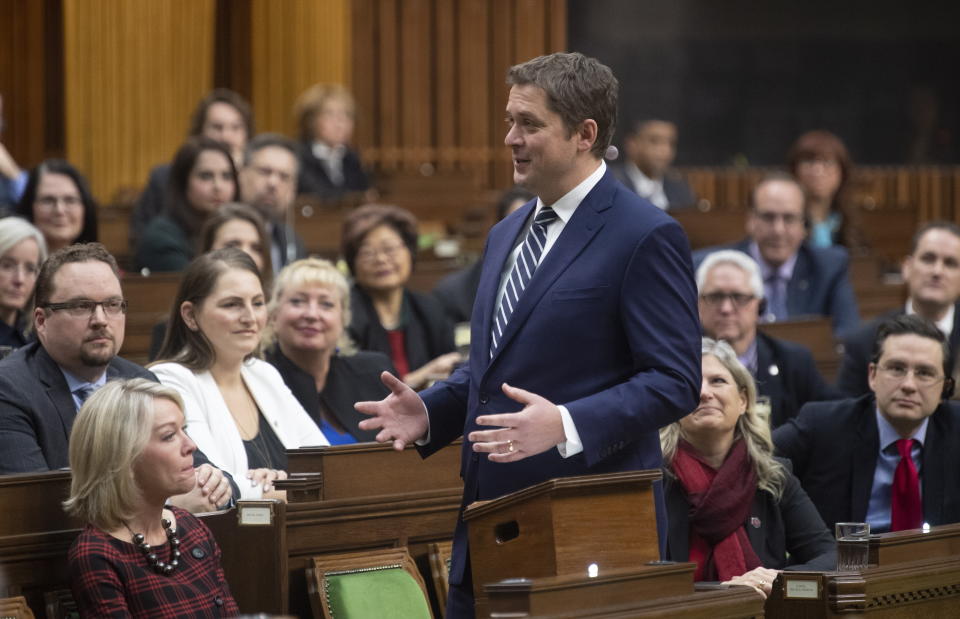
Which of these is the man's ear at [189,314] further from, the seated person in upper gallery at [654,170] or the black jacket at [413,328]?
the seated person in upper gallery at [654,170]

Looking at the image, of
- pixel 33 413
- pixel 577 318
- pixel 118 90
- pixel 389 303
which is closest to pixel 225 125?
pixel 118 90

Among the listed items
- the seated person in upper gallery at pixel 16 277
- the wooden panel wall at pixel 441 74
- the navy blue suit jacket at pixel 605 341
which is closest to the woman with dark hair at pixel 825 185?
the wooden panel wall at pixel 441 74

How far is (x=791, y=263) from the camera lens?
6.01m

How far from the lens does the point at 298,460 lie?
3.36 m

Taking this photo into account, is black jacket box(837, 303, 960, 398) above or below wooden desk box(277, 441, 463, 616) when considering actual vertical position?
above

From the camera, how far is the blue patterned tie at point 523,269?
2359 mm

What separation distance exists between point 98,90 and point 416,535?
5.38 metres

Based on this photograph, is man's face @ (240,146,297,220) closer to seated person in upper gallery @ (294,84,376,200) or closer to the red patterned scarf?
seated person in upper gallery @ (294,84,376,200)

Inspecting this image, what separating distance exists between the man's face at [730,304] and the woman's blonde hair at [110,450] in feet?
7.71

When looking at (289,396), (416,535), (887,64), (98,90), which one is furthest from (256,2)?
(416,535)

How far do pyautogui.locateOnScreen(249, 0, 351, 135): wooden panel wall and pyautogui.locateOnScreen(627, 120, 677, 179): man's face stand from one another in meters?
2.25

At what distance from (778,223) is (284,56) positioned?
4.43 meters

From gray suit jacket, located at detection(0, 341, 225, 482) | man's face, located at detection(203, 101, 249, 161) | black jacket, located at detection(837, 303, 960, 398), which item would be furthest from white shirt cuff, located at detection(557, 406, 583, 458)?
man's face, located at detection(203, 101, 249, 161)

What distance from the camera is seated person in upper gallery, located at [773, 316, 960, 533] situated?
12.8 feet
